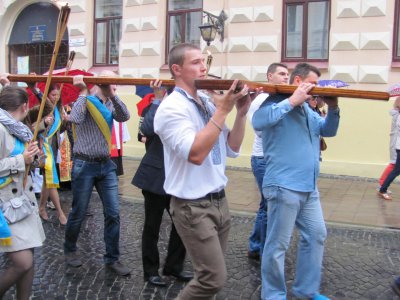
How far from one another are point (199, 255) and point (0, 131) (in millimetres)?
1548

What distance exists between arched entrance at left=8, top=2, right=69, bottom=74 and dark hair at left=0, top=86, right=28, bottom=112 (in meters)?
10.3

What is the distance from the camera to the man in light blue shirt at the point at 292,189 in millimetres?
3371

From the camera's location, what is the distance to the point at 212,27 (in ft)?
32.9

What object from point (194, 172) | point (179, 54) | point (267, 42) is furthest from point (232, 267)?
point (267, 42)

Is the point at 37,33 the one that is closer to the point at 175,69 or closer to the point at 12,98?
the point at 12,98

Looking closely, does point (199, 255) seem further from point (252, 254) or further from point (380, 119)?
point (380, 119)

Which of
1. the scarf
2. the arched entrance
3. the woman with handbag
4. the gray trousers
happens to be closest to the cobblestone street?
the woman with handbag

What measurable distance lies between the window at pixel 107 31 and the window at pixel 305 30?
14.7 ft

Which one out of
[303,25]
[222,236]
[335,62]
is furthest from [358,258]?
[303,25]

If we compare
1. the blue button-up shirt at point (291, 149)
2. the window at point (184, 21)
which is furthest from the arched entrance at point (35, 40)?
the blue button-up shirt at point (291, 149)

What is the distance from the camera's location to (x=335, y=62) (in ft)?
31.6

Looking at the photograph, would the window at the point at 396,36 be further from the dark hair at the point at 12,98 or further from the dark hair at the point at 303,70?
the dark hair at the point at 12,98

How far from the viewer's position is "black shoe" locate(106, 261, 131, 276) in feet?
13.9

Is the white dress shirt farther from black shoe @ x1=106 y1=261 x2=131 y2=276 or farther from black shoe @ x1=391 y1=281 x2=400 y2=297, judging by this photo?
black shoe @ x1=391 y1=281 x2=400 y2=297
